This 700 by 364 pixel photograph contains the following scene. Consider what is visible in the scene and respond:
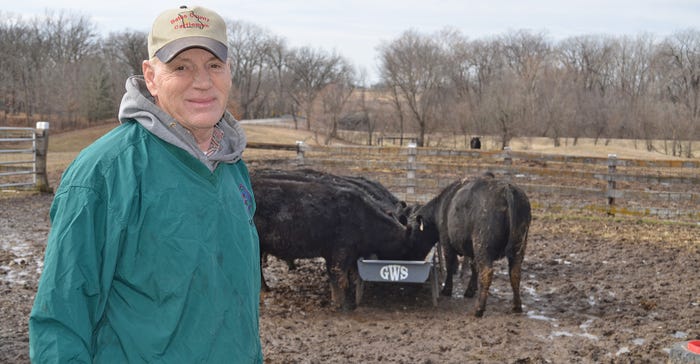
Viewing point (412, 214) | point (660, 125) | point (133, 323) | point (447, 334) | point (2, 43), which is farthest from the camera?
point (2, 43)

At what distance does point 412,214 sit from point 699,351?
4.78 meters

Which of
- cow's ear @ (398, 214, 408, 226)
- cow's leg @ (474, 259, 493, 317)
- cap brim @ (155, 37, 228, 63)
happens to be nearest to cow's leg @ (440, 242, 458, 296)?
cow's ear @ (398, 214, 408, 226)

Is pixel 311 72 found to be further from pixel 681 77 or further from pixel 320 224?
pixel 320 224

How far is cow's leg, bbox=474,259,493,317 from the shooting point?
6.80 metres

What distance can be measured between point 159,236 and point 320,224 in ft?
17.4

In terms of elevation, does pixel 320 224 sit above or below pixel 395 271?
above

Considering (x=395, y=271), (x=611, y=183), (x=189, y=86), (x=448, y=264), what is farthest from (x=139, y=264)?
(x=611, y=183)

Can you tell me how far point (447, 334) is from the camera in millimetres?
6031

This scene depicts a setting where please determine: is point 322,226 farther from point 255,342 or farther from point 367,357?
point 255,342

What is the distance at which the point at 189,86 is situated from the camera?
220 centimetres

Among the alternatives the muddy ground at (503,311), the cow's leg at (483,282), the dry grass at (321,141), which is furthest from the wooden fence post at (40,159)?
the dry grass at (321,141)

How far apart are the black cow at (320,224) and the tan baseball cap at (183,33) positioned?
517cm

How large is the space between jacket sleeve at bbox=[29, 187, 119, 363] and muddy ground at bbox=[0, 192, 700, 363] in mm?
3589

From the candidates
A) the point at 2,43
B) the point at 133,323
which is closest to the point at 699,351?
the point at 133,323
